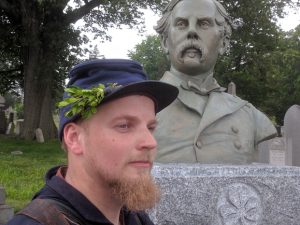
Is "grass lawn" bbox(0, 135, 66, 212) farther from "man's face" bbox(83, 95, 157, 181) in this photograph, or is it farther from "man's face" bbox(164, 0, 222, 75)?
"man's face" bbox(83, 95, 157, 181)

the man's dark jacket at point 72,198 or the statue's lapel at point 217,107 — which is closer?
the man's dark jacket at point 72,198

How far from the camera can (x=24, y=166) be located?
13.0 meters

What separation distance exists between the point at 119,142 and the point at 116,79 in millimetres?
231

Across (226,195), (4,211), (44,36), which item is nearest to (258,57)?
(44,36)

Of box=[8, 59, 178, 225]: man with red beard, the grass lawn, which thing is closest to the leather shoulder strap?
box=[8, 59, 178, 225]: man with red beard

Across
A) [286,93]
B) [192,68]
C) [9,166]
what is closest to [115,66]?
[192,68]

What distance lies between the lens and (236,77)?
31547 millimetres

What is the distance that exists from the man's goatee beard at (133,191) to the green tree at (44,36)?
60.7 feet

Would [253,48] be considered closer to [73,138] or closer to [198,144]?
[198,144]

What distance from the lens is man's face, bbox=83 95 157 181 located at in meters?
1.60

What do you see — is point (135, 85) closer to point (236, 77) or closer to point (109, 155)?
point (109, 155)

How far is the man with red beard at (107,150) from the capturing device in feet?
5.24

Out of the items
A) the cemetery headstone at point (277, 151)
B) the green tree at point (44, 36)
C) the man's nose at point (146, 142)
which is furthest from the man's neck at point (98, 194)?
the green tree at point (44, 36)

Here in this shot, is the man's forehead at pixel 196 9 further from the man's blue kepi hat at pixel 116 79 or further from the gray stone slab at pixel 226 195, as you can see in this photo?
the man's blue kepi hat at pixel 116 79
